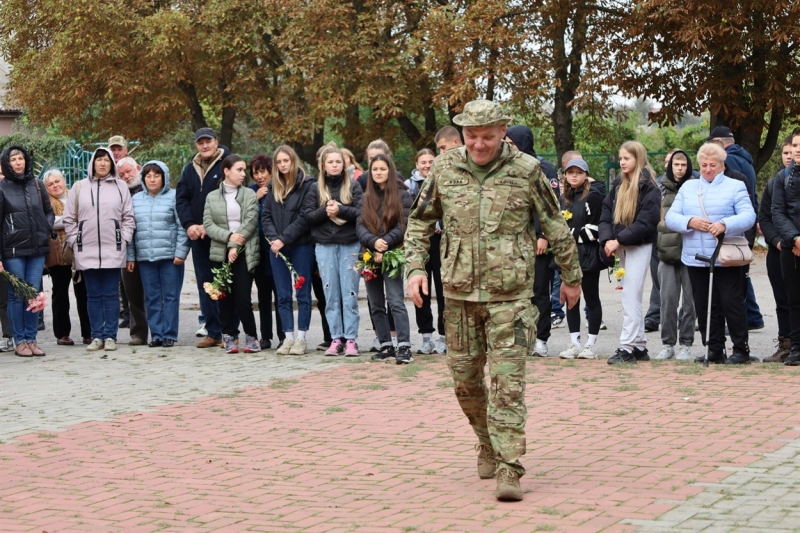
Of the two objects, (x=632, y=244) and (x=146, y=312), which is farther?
(x=146, y=312)

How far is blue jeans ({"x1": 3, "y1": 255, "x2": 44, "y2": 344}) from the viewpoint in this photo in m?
12.8

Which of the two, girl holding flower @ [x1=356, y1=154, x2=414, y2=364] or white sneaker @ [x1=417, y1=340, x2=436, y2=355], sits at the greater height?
girl holding flower @ [x1=356, y1=154, x2=414, y2=364]

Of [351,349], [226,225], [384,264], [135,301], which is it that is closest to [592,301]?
[384,264]

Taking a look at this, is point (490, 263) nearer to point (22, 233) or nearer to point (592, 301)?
point (592, 301)

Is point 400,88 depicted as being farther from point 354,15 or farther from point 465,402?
point 465,402

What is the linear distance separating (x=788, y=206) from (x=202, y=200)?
20.3 ft

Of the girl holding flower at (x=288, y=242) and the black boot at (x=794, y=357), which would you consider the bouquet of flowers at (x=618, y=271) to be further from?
the girl holding flower at (x=288, y=242)

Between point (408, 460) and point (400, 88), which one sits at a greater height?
point (400, 88)

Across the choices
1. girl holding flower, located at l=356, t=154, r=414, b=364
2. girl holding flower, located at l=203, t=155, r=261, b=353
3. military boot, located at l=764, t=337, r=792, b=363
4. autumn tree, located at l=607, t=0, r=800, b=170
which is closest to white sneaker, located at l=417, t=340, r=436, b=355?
girl holding flower, located at l=356, t=154, r=414, b=364

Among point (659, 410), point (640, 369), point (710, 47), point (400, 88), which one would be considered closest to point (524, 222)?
point (659, 410)

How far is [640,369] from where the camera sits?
35.2 feet

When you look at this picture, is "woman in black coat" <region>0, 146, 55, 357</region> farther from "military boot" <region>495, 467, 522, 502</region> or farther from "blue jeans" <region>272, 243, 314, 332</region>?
"military boot" <region>495, 467, 522, 502</region>

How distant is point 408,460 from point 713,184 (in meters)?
5.08

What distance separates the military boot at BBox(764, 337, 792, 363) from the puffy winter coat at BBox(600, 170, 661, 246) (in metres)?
1.59
